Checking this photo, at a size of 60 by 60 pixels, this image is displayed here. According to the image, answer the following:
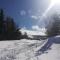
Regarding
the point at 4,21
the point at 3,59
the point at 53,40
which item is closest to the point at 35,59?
the point at 3,59

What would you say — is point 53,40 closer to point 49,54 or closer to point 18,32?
point 49,54

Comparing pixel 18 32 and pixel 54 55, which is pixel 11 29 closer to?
pixel 18 32

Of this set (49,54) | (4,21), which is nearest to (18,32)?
(4,21)

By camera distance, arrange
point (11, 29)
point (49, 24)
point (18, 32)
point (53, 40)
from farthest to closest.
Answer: point (11, 29) → point (18, 32) → point (49, 24) → point (53, 40)

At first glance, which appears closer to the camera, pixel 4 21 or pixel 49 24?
pixel 49 24

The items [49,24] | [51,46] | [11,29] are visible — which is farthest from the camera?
[11,29]

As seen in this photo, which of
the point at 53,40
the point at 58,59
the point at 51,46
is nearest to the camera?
the point at 58,59

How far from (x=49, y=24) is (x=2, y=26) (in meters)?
13.9

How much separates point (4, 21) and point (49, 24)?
55.2 feet

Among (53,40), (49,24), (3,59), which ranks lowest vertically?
(3,59)

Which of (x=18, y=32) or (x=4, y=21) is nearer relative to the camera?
(x=18, y=32)

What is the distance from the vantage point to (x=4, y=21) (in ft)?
151

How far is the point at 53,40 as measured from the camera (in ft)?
40.3

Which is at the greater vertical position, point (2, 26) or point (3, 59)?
point (2, 26)
